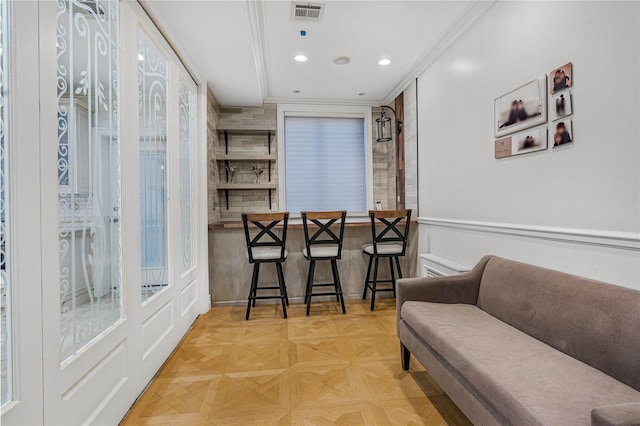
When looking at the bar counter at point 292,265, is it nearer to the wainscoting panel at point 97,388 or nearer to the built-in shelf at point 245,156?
the built-in shelf at point 245,156

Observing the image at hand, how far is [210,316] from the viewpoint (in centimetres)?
299

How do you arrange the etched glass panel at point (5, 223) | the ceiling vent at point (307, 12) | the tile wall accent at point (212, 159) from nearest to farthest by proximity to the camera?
the etched glass panel at point (5, 223) < the ceiling vent at point (307, 12) < the tile wall accent at point (212, 159)

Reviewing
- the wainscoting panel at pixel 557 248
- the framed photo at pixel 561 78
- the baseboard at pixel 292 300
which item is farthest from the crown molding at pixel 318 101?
the framed photo at pixel 561 78

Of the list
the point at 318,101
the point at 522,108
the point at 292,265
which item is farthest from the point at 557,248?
the point at 318,101

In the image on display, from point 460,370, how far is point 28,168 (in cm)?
179

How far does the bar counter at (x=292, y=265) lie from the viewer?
318cm

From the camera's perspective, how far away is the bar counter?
318 centimetres

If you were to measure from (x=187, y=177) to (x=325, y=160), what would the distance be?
215 cm

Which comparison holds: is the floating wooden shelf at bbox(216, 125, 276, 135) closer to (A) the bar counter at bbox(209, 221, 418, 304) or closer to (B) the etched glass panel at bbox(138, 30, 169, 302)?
(A) the bar counter at bbox(209, 221, 418, 304)

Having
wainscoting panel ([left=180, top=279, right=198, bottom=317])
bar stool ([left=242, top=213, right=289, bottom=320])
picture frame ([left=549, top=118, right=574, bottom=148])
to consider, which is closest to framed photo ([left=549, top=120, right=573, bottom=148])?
picture frame ([left=549, top=118, right=574, bottom=148])

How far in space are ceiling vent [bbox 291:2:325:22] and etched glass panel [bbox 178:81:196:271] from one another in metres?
1.14

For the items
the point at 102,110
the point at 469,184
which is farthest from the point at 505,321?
the point at 102,110

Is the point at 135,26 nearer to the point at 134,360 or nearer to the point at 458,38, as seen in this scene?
the point at 134,360

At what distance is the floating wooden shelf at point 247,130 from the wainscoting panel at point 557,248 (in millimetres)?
2720
